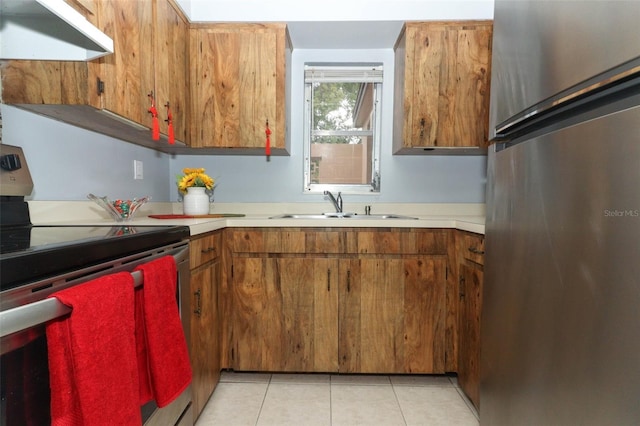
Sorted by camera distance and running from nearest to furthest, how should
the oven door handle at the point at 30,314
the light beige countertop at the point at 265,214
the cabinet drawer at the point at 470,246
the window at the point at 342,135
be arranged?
the oven door handle at the point at 30,314
the light beige countertop at the point at 265,214
the cabinet drawer at the point at 470,246
the window at the point at 342,135

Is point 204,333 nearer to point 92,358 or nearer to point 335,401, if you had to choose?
point 335,401

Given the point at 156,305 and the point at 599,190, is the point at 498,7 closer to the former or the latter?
the point at 599,190

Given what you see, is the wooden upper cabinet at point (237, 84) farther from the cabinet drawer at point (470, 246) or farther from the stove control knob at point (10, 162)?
the cabinet drawer at point (470, 246)

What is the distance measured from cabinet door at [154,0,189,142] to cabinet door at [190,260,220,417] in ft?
2.70

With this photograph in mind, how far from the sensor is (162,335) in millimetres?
900

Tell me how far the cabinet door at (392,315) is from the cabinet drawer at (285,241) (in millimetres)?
168

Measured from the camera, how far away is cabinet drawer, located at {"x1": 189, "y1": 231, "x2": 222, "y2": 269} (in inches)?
53.9

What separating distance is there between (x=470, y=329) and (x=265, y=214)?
1.50m

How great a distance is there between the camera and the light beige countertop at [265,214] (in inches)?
52.1

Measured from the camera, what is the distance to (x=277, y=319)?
1.78m

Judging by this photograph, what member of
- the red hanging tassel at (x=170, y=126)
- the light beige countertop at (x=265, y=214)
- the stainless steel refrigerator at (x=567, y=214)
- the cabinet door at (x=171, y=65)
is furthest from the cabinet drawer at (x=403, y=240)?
the cabinet door at (x=171, y=65)

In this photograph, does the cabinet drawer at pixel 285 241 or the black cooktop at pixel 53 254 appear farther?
the cabinet drawer at pixel 285 241

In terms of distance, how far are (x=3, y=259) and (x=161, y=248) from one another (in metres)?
0.54

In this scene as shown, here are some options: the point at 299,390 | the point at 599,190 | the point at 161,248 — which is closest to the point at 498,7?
the point at 599,190
